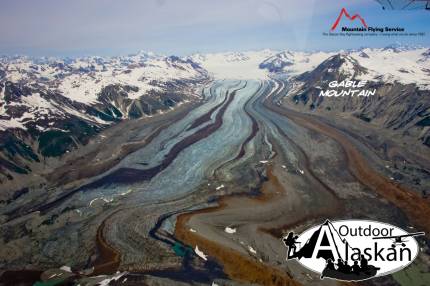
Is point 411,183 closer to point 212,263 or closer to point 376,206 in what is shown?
point 376,206

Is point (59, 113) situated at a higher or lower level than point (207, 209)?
higher

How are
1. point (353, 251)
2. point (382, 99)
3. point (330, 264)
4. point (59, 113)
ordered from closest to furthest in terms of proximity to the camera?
point (330, 264) < point (353, 251) < point (59, 113) < point (382, 99)

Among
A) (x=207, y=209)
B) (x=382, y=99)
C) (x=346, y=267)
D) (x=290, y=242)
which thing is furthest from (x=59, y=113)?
(x=382, y=99)

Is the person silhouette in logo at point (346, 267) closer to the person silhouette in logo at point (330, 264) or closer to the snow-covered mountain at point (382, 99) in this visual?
the person silhouette in logo at point (330, 264)

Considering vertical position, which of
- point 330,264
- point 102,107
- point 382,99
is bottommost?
point 330,264

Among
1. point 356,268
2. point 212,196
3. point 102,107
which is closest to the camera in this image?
point 356,268

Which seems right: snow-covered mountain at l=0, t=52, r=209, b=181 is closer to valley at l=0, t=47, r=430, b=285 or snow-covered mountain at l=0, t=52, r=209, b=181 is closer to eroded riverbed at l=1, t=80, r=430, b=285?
valley at l=0, t=47, r=430, b=285

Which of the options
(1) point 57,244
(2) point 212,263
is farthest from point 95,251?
(2) point 212,263

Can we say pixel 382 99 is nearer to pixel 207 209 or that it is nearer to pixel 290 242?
pixel 207 209

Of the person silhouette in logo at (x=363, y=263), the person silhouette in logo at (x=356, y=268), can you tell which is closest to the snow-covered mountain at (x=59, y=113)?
the person silhouette in logo at (x=356, y=268)
